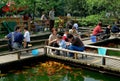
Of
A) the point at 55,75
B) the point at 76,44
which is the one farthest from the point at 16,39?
the point at 55,75

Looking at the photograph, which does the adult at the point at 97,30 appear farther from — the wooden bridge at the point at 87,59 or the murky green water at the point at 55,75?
the murky green water at the point at 55,75

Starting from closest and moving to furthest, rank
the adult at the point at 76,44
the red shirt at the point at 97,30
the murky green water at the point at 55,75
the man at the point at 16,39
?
the murky green water at the point at 55,75 → the adult at the point at 76,44 → the man at the point at 16,39 → the red shirt at the point at 97,30

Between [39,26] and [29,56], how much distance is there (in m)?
9.48

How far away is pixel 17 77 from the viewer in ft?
33.7

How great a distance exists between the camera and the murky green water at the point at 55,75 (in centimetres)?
1008

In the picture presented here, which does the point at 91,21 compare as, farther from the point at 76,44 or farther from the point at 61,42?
the point at 76,44

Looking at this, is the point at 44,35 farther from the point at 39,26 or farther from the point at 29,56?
the point at 29,56

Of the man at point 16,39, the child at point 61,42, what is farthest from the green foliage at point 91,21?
the man at point 16,39

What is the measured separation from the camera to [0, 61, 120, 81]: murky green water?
10078mm

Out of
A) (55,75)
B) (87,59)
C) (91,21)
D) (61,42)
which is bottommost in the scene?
(55,75)

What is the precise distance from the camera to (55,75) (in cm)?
1041

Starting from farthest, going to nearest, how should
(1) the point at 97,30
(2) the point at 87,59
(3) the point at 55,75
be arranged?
(1) the point at 97,30
(2) the point at 87,59
(3) the point at 55,75

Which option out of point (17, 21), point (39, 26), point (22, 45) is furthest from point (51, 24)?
point (22, 45)

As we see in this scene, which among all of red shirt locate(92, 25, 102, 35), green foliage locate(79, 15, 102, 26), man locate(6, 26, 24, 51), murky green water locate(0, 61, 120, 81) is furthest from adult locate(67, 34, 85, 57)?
green foliage locate(79, 15, 102, 26)
